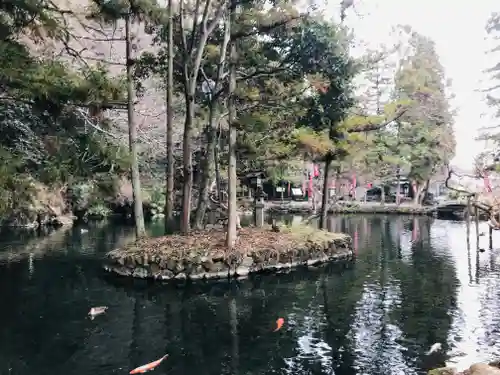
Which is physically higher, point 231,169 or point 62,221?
point 231,169

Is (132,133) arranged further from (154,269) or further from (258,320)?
(258,320)

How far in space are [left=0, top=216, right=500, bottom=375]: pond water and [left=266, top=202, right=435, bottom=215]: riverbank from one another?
2019 cm

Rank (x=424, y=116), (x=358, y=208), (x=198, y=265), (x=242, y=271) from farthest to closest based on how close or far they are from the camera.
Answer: (x=358, y=208) → (x=424, y=116) → (x=242, y=271) → (x=198, y=265)

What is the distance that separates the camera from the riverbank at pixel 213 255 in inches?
552

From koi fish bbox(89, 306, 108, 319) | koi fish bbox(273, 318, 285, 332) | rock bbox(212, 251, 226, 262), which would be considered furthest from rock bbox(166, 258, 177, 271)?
koi fish bbox(273, 318, 285, 332)

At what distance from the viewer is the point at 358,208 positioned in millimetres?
39438

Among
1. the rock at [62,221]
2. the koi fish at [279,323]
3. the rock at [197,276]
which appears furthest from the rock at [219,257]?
the rock at [62,221]

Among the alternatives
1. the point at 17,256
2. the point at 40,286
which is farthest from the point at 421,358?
the point at 17,256

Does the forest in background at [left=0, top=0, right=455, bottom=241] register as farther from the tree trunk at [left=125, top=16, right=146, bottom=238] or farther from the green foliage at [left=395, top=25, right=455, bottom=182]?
the green foliage at [left=395, top=25, right=455, bottom=182]

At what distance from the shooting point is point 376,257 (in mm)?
18516

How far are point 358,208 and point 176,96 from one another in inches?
929

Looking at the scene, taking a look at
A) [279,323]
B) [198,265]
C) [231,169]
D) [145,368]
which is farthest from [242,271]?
[145,368]

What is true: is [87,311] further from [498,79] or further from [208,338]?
[498,79]

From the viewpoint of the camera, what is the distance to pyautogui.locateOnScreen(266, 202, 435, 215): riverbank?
37.4 meters
